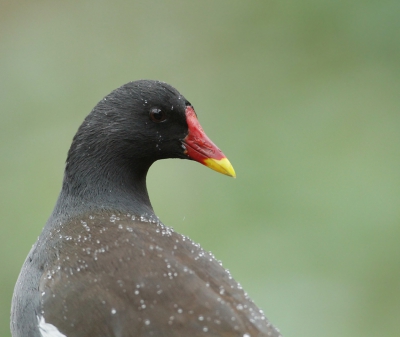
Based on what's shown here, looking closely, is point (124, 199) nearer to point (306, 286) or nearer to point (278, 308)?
point (278, 308)

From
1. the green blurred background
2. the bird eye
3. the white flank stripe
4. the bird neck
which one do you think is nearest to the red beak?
the bird eye

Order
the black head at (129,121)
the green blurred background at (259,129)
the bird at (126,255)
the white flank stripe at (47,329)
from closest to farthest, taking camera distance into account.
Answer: the bird at (126,255) → the white flank stripe at (47,329) → the black head at (129,121) → the green blurred background at (259,129)

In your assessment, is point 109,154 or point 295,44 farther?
point 295,44

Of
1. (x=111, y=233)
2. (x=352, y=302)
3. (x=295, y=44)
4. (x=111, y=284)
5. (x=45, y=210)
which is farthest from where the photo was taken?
(x=295, y=44)

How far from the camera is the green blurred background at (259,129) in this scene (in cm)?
1448

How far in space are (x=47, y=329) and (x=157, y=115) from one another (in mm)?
1952

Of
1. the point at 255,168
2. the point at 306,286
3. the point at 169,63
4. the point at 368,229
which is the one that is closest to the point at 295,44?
the point at 169,63

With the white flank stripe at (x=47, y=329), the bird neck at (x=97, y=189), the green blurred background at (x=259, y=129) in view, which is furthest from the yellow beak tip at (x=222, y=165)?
the green blurred background at (x=259, y=129)

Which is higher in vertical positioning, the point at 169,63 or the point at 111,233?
the point at 169,63

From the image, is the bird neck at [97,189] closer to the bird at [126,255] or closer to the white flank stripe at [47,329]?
the bird at [126,255]

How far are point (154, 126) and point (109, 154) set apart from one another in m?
0.42

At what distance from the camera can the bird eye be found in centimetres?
701

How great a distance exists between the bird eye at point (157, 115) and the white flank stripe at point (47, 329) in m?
1.86

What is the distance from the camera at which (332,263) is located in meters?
14.8
